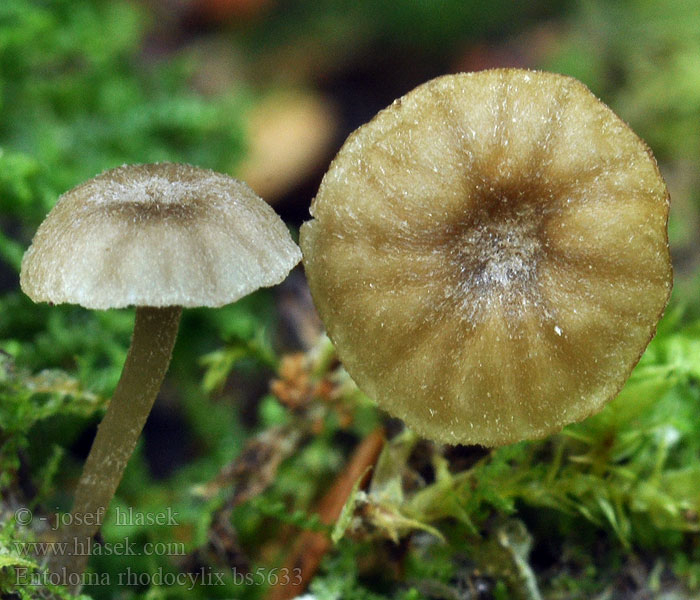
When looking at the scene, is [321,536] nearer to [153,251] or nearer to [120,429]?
[120,429]

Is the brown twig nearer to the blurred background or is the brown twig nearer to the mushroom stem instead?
the blurred background

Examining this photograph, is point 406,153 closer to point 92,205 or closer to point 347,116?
point 92,205

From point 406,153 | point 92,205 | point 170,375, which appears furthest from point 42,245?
point 170,375

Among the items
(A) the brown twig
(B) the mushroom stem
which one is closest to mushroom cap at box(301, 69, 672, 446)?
(B) the mushroom stem

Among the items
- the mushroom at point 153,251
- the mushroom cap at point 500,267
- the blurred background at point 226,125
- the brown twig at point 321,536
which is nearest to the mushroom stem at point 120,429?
the mushroom at point 153,251

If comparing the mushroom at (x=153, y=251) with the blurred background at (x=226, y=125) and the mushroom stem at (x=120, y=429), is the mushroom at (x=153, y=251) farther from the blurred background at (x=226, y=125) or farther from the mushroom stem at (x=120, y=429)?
the blurred background at (x=226, y=125)
